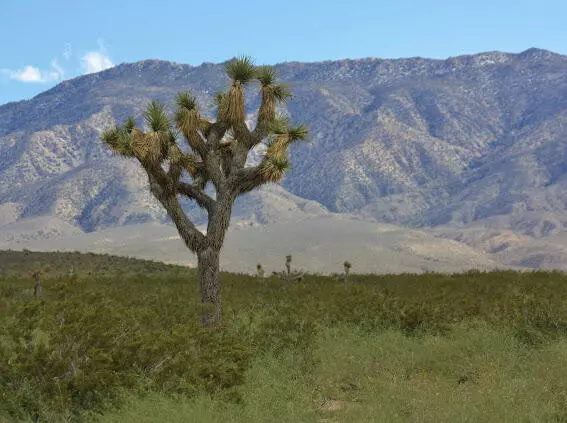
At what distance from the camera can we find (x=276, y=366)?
1409 cm

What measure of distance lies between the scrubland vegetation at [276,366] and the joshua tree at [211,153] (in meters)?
2.46

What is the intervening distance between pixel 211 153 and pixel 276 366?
7409 mm

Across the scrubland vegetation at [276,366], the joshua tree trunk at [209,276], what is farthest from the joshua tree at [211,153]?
the scrubland vegetation at [276,366]

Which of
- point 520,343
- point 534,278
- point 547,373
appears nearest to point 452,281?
point 534,278

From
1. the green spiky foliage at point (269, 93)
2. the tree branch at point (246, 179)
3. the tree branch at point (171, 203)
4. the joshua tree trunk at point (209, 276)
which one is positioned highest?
the green spiky foliage at point (269, 93)

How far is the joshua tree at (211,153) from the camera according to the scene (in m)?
18.3

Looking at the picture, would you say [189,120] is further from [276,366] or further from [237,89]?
[276,366]

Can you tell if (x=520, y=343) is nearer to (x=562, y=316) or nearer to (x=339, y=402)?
(x=562, y=316)

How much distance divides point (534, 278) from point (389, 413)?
24582mm

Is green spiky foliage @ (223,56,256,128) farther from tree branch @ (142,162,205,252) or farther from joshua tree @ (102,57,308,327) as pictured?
tree branch @ (142,162,205,252)

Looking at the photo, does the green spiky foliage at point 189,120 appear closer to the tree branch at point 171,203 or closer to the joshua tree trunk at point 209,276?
the tree branch at point 171,203

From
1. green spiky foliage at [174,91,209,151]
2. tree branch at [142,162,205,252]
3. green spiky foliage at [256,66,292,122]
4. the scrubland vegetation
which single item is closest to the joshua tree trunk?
tree branch at [142,162,205,252]

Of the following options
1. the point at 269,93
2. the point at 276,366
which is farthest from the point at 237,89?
the point at 276,366

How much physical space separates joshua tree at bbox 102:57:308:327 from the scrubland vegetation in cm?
246
